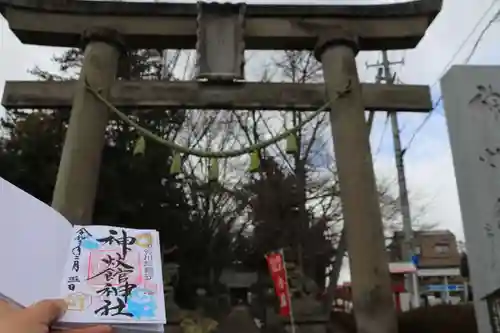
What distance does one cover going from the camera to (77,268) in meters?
1.04

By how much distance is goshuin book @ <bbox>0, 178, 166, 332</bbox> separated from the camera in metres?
0.94

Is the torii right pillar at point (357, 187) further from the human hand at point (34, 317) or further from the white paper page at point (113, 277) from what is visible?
the human hand at point (34, 317)

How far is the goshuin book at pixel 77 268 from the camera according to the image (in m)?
0.94

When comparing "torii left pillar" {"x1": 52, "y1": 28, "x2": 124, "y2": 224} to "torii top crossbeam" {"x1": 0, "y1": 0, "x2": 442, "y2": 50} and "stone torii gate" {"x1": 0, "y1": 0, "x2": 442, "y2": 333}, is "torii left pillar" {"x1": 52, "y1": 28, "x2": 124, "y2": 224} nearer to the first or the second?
"stone torii gate" {"x1": 0, "y1": 0, "x2": 442, "y2": 333}

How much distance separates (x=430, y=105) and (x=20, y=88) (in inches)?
178

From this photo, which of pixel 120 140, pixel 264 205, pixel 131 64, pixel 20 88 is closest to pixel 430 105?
pixel 20 88

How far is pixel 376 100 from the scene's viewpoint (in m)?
5.88

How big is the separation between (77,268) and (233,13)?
5.48 metres

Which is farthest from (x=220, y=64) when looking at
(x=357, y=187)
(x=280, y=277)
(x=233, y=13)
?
(x=280, y=277)

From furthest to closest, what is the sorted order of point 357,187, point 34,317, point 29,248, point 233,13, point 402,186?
point 402,186
point 233,13
point 357,187
point 29,248
point 34,317

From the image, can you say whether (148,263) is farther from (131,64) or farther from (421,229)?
(421,229)

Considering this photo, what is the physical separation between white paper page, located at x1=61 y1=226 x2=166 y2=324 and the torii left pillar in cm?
415

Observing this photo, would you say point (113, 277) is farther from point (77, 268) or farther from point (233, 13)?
point (233, 13)

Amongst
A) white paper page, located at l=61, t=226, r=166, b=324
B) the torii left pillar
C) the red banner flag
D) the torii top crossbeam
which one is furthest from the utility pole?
white paper page, located at l=61, t=226, r=166, b=324
